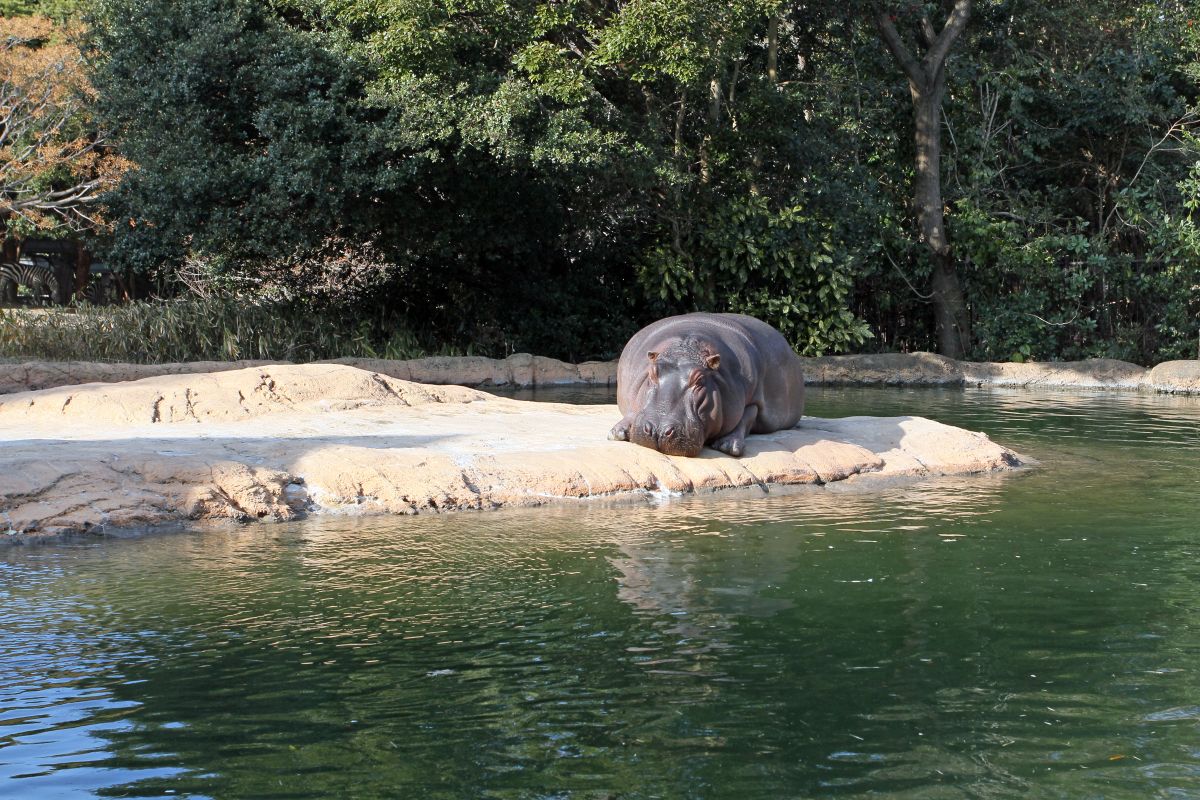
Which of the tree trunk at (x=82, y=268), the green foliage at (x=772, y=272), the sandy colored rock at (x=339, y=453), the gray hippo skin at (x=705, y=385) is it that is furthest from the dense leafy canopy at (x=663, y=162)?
the tree trunk at (x=82, y=268)

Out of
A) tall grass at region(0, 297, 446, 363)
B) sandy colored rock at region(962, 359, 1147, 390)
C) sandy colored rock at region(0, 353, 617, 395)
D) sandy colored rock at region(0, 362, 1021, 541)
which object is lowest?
sandy colored rock at region(0, 362, 1021, 541)

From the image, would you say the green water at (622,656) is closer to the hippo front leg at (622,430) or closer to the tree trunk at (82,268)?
the hippo front leg at (622,430)

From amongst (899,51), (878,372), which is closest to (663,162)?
(878,372)

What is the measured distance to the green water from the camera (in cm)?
427

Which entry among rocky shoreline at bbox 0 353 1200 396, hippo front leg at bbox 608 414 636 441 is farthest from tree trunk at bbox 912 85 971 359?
hippo front leg at bbox 608 414 636 441

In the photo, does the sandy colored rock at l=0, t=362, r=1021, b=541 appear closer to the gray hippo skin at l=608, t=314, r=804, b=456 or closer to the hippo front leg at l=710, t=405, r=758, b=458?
the hippo front leg at l=710, t=405, r=758, b=458

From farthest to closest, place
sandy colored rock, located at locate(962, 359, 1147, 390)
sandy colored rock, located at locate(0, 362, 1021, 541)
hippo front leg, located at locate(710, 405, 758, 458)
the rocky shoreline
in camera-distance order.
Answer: sandy colored rock, located at locate(962, 359, 1147, 390)
the rocky shoreline
hippo front leg, located at locate(710, 405, 758, 458)
sandy colored rock, located at locate(0, 362, 1021, 541)

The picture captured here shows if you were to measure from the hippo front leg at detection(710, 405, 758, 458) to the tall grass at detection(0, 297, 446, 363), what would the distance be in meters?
10.2

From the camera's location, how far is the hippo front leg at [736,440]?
9914mm

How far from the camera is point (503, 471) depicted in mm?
9141

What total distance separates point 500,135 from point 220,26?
4405mm

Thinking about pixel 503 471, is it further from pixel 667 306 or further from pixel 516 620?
pixel 667 306

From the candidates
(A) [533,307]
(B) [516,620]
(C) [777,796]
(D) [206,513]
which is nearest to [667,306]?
(A) [533,307]

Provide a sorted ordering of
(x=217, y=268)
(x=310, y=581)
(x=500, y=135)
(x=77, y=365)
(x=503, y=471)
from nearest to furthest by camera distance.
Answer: (x=310, y=581) < (x=503, y=471) < (x=77, y=365) < (x=500, y=135) < (x=217, y=268)
